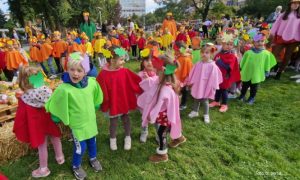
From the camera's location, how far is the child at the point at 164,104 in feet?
11.9

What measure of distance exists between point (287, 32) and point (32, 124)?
717 centimetres

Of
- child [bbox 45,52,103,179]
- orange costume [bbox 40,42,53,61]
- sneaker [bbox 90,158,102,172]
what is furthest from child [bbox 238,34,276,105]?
orange costume [bbox 40,42,53,61]

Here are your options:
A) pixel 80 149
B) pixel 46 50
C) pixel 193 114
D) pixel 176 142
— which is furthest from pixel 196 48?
pixel 46 50

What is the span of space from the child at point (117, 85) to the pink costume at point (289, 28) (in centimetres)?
542

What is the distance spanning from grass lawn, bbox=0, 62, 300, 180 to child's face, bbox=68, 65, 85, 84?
1.54 metres

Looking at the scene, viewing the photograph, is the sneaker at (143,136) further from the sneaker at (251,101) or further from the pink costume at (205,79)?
the sneaker at (251,101)

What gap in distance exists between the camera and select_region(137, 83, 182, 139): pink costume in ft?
12.0

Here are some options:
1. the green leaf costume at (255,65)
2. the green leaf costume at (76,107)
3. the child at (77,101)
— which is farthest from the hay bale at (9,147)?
the green leaf costume at (255,65)

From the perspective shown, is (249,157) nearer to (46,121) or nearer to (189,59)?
(189,59)

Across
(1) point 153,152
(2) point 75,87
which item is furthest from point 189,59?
(2) point 75,87

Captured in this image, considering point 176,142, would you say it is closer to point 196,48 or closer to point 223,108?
point 223,108

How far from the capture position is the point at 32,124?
11.4 feet

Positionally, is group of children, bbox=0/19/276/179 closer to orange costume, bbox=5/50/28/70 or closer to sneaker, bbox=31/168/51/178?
sneaker, bbox=31/168/51/178

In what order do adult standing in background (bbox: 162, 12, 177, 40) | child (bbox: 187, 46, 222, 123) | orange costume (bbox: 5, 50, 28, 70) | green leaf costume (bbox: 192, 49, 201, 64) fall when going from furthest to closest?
adult standing in background (bbox: 162, 12, 177, 40) < orange costume (bbox: 5, 50, 28, 70) < green leaf costume (bbox: 192, 49, 201, 64) < child (bbox: 187, 46, 222, 123)
